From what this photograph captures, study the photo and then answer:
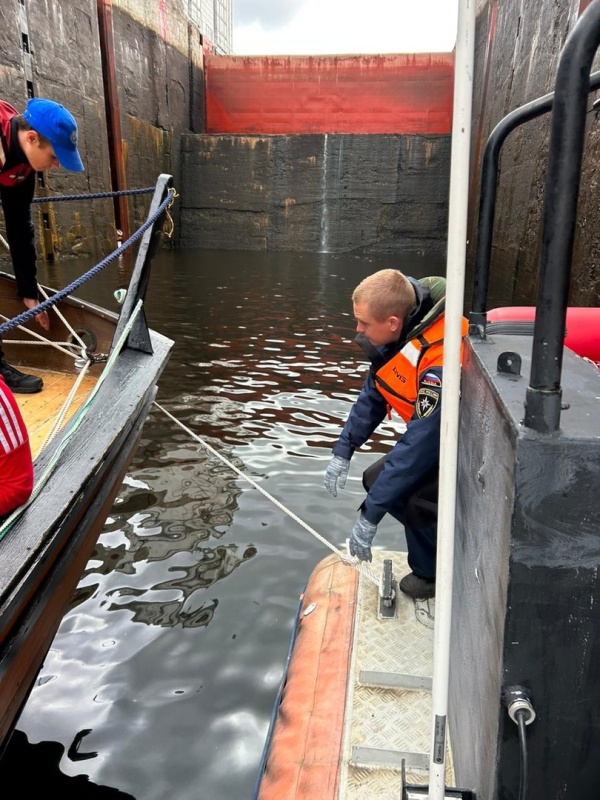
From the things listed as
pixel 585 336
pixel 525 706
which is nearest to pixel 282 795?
pixel 525 706

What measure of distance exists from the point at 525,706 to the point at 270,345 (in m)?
7.18

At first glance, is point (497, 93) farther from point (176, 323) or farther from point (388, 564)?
point (388, 564)

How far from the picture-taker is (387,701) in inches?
73.0

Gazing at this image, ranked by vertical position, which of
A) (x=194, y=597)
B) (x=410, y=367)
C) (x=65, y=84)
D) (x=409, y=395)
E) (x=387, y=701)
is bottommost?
(x=194, y=597)

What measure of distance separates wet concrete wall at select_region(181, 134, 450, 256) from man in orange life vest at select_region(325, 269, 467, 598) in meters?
17.4

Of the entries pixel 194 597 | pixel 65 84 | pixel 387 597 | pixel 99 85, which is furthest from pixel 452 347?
pixel 99 85

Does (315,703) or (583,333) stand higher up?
(583,333)

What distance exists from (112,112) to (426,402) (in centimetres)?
1631

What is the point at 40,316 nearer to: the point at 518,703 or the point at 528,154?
the point at 518,703

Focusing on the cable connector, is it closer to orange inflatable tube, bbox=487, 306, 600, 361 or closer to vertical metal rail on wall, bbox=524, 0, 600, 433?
vertical metal rail on wall, bbox=524, 0, 600, 433

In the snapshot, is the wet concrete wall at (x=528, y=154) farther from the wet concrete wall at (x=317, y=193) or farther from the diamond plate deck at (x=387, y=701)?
the diamond plate deck at (x=387, y=701)

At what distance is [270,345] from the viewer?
8102mm

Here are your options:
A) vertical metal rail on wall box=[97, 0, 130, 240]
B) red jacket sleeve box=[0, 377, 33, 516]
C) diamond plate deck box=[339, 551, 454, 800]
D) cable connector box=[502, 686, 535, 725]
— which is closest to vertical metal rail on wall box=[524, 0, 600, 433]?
cable connector box=[502, 686, 535, 725]

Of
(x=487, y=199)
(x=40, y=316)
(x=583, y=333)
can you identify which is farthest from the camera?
(x=40, y=316)
